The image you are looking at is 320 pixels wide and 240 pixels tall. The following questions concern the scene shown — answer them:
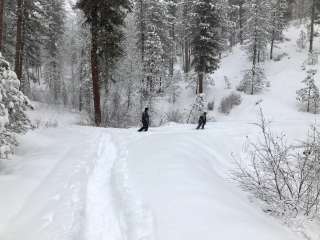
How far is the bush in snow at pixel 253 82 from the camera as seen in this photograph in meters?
38.9

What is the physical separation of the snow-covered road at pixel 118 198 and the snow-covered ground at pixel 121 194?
2cm

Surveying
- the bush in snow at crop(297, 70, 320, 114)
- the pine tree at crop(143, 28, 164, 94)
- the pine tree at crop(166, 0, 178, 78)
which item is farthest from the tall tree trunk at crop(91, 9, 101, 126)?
the pine tree at crop(166, 0, 178, 78)

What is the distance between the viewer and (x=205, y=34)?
32.9m

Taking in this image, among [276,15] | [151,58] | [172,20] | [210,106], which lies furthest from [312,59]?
[172,20]

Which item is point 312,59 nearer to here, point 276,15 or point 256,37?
point 256,37

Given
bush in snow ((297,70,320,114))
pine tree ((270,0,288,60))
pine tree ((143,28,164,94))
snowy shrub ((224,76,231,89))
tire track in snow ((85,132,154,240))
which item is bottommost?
tire track in snow ((85,132,154,240))

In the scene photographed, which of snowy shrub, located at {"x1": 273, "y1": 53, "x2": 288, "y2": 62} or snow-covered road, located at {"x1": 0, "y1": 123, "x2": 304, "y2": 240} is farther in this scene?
snowy shrub, located at {"x1": 273, "y1": 53, "x2": 288, "y2": 62}

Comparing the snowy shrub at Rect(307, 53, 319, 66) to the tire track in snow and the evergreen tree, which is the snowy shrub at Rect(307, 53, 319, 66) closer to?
the evergreen tree

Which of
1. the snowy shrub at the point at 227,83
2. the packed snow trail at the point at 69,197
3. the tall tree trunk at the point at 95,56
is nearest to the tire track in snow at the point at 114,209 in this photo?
the packed snow trail at the point at 69,197

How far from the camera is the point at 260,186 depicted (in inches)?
379

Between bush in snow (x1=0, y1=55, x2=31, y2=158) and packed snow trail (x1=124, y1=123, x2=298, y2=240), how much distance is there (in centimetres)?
347

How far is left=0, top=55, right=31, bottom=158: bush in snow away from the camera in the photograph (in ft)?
32.8

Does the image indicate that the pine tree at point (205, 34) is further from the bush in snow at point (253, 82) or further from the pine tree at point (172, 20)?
the pine tree at point (172, 20)

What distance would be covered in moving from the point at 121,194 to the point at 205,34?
26.3m
